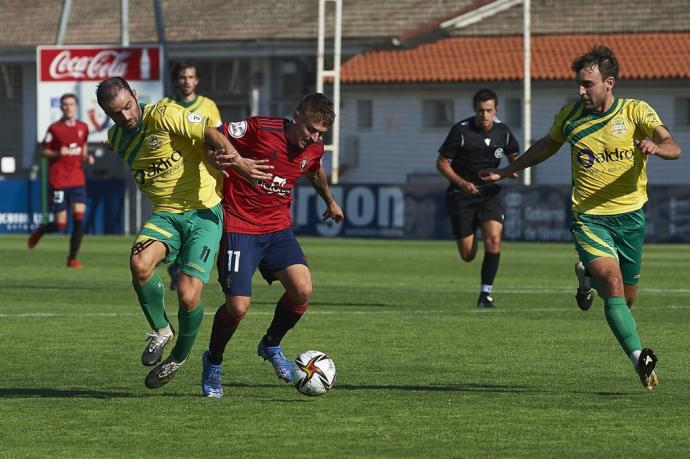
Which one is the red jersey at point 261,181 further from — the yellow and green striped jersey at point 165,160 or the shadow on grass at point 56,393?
the shadow on grass at point 56,393

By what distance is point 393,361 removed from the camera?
1166 cm

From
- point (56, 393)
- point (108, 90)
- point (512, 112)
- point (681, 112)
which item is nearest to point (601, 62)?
point (108, 90)

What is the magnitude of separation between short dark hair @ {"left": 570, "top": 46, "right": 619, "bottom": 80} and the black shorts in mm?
6675

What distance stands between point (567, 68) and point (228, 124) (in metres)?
41.8

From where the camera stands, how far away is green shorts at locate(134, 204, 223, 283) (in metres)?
10.2

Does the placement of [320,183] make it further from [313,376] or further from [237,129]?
[313,376]

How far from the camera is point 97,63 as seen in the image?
1564 inches

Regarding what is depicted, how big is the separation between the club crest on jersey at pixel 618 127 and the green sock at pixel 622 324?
1042 millimetres

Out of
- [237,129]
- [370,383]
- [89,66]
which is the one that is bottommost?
[370,383]

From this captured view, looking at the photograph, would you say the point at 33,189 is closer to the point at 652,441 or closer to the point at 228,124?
the point at 228,124

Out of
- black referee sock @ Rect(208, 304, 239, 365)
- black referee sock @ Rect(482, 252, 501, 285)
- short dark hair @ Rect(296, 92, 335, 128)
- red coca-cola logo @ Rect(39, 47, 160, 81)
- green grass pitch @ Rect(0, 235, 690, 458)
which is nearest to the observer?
green grass pitch @ Rect(0, 235, 690, 458)

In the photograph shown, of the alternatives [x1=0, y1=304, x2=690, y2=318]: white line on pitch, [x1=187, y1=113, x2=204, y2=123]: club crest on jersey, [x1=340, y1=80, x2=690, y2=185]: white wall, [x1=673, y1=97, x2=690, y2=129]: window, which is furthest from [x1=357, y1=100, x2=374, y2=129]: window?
[x1=187, y1=113, x2=204, y2=123]: club crest on jersey

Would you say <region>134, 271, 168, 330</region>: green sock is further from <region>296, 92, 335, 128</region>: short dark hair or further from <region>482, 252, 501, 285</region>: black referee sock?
<region>482, 252, 501, 285</region>: black referee sock

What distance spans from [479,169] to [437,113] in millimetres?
37232
